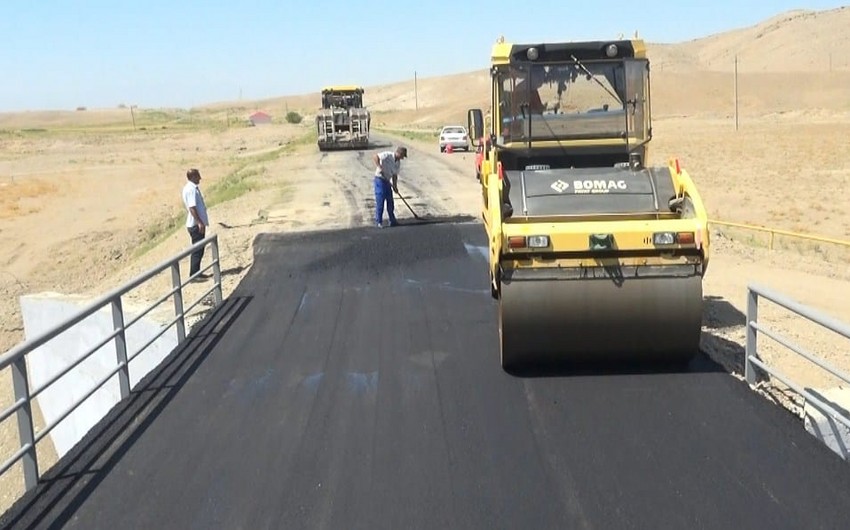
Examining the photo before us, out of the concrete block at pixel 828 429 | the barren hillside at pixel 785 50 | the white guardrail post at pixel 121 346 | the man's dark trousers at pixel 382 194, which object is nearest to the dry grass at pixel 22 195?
the man's dark trousers at pixel 382 194

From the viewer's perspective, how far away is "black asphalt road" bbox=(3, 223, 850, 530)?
514cm

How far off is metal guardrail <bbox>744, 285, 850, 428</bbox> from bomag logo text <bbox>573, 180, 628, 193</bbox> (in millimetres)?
1663

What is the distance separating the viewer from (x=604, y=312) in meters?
7.10

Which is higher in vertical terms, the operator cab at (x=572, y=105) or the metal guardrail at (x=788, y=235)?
the operator cab at (x=572, y=105)

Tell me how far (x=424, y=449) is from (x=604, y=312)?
6.53ft

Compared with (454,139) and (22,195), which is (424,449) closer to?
(454,139)

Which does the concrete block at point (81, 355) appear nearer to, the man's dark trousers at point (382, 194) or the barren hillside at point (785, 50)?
the man's dark trousers at point (382, 194)

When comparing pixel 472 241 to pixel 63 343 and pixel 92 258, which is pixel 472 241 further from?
pixel 92 258

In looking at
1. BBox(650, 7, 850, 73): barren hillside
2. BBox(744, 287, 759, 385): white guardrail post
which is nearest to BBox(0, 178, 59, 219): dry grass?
BBox(744, 287, 759, 385): white guardrail post

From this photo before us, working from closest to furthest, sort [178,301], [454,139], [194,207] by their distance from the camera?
[178,301] → [194,207] → [454,139]

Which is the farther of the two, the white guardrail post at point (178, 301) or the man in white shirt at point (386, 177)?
the man in white shirt at point (386, 177)

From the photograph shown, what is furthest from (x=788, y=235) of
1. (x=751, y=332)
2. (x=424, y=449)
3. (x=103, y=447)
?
(x=103, y=447)

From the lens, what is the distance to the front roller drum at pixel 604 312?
7.10 metres

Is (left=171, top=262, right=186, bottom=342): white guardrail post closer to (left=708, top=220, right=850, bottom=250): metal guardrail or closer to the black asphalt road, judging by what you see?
the black asphalt road
